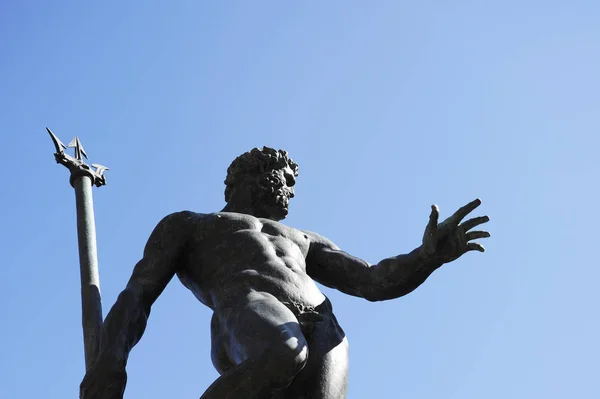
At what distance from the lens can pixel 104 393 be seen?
33.4 ft

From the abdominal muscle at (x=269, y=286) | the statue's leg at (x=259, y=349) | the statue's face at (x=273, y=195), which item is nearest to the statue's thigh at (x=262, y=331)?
the statue's leg at (x=259, y=349)

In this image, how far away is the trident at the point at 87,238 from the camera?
1268 centimetres

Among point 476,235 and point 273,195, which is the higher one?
point 273,195

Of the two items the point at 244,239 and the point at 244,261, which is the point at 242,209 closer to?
the point at 244,239

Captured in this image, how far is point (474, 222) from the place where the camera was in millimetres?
11258

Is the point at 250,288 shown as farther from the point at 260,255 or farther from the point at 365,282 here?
the point at 365,282

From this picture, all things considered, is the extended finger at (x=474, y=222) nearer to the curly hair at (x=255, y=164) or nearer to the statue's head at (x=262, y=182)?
the statue's head at (x=262, y=182)

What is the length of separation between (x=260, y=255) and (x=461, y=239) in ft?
5.81

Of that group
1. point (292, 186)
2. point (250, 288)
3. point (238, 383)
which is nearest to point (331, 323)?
point (250, 288)

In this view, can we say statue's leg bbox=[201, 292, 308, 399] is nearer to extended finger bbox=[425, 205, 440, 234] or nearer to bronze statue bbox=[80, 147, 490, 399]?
bronze statue bbox=[80, 147, 490, 399]

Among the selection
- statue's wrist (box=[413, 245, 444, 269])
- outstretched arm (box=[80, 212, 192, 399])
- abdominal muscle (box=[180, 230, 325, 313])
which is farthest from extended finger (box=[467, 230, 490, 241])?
outstretched arm (box=[80, 212, 192, 399])

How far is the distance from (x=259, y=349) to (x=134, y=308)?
4.98ft

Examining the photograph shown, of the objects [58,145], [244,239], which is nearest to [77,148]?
[58,145]

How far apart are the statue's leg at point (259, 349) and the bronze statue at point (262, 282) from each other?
0.01 m
